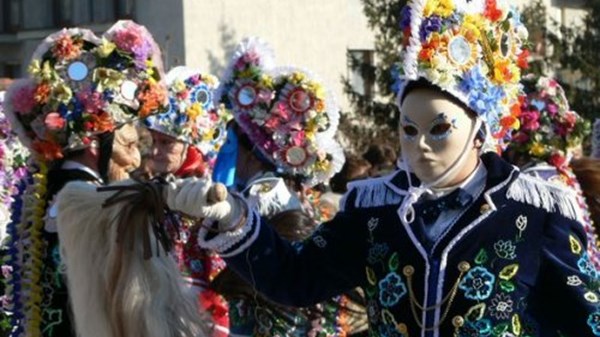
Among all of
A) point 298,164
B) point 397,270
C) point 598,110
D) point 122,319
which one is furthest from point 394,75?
point 598,110

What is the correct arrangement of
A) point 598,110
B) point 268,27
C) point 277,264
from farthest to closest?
point 268,27 < point 598,110 < point 277,264

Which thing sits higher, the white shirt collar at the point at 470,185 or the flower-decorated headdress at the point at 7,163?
the white shirt collar at the point at 470,185

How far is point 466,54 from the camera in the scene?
3.78 m

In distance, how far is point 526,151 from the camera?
7227 millimetres

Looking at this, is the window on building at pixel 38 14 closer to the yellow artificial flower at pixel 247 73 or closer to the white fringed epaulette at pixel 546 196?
the yellow artificial flower at pixel 247 73

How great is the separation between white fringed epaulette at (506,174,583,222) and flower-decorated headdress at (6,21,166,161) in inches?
62.9

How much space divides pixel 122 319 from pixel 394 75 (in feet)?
3.37

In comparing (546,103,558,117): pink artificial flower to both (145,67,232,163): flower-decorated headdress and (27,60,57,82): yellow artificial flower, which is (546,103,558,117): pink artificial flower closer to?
(145,67,232,163): flower-decorated headdress

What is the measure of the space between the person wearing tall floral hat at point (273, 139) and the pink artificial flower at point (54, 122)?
1.02 m

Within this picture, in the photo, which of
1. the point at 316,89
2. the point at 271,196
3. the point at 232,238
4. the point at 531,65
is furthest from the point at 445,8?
the point at 531,65

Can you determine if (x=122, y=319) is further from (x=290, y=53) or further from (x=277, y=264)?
(x=290, y=53)

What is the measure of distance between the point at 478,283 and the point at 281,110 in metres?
2.93

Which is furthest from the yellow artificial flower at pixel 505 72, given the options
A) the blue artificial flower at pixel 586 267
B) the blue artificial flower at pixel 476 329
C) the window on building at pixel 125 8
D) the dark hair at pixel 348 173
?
the window on building at pixel 125 8

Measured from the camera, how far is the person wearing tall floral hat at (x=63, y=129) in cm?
464
